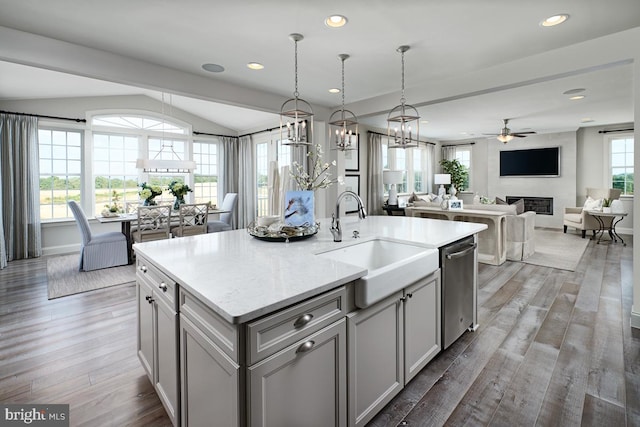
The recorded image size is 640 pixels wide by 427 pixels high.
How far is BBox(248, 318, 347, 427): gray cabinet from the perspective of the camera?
1.12m

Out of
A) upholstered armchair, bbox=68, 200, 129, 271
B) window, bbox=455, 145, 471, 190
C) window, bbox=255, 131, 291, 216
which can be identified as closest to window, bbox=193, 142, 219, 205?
window, bbox=255, 131, 291, 216

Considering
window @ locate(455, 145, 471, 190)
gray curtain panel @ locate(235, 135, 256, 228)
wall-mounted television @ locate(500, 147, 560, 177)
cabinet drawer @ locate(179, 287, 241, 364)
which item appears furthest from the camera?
window @ locate(455, 145, 471, 190)

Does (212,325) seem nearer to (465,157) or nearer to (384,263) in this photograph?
(384,263)

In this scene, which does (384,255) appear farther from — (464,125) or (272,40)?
(464,125)

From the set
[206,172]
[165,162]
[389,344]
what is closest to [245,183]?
[206,172]

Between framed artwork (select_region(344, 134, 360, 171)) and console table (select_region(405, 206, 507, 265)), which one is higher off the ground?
framed artwork (select_region(344, 134, 360, 171))

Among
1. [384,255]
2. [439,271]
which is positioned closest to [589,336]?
[439,271]

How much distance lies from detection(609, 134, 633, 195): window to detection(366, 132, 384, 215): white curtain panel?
5.41m

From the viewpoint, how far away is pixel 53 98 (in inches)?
220

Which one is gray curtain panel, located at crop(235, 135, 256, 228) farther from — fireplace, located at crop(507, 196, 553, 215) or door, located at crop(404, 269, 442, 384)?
fireplace, located at crop(507, 196, 553, 215)

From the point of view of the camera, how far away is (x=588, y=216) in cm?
669

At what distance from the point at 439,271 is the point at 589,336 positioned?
1592mm

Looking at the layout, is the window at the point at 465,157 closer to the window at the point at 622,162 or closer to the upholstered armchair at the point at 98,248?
the window at the point at 622,162

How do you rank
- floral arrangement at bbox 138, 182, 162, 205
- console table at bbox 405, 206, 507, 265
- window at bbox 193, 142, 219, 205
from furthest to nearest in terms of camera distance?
1. window at bbox 193, 142, 219, 205
2. floral arrangement at bbox 138, 182, 162, 205
3. console table at bbox 405, 206, 507, 265
